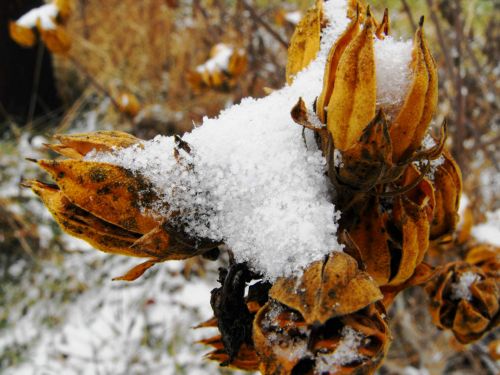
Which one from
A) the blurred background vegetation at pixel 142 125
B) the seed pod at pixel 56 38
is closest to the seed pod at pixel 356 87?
the blurred background vegetation at pixel 142 125

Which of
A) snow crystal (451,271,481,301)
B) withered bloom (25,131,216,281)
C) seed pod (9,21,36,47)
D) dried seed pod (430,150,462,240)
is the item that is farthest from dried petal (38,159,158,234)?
seed pod (9,21,36,47)

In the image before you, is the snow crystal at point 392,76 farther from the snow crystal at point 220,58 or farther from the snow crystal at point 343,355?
the snow crystal at point 220,58

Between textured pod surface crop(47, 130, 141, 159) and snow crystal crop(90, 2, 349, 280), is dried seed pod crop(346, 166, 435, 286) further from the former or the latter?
textured pod surface crop(47, 130, 141, 159)

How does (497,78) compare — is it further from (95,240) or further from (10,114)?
(10,114)

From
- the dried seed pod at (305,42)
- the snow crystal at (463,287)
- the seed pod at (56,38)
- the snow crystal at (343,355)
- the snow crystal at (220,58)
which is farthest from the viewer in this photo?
the seed pod at (56,38)

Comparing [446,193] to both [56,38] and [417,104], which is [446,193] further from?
[56,38]

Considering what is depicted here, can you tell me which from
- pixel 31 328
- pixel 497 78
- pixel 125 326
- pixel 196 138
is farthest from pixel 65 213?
pixel 497 78
